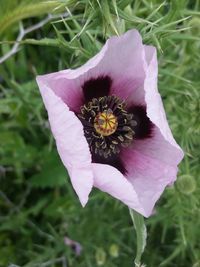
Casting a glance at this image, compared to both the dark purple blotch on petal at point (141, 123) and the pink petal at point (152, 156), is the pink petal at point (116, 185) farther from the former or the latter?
the dark purple blotch on petal at point (141, 123)

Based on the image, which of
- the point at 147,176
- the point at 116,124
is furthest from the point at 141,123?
the point at 147,176

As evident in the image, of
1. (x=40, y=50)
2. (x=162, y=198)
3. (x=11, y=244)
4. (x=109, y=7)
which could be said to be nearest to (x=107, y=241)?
(x=162, y=198)

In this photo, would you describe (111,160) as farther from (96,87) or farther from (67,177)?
(67,177)

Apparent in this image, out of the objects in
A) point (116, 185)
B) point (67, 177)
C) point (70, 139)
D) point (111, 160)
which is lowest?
point (67, 177)

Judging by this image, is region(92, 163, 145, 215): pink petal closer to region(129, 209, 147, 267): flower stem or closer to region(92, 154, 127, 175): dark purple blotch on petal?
region(129, 209, 147, 267): flower stem

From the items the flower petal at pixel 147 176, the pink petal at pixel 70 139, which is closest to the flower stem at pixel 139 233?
the flower petal at pixel 147 176

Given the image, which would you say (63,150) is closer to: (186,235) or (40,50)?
(186,235)

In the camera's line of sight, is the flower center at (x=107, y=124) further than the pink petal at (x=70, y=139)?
Yes
